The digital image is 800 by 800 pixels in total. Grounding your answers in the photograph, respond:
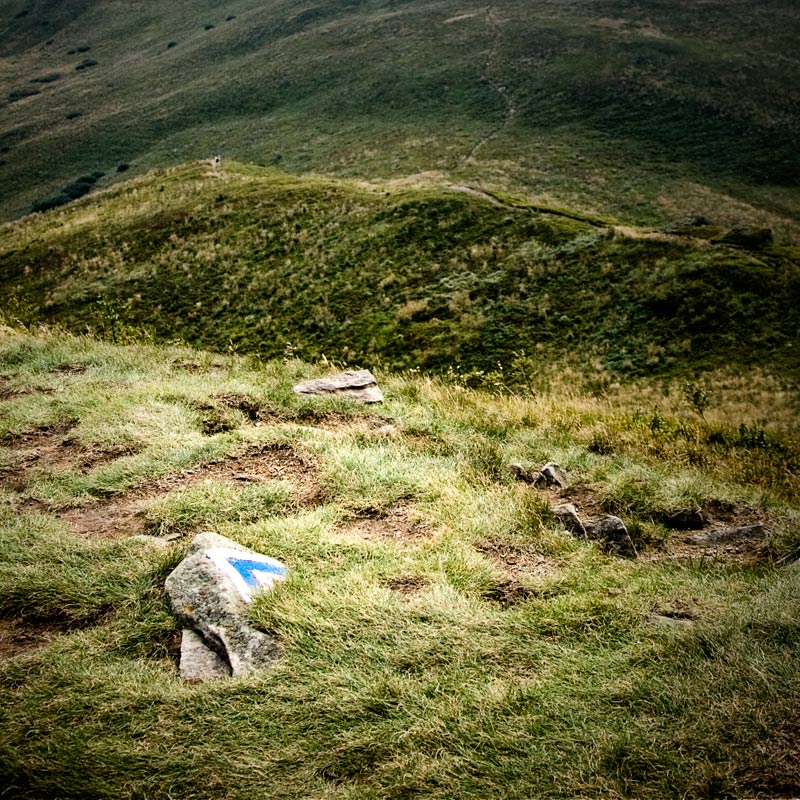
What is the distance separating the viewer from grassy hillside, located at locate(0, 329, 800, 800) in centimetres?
294

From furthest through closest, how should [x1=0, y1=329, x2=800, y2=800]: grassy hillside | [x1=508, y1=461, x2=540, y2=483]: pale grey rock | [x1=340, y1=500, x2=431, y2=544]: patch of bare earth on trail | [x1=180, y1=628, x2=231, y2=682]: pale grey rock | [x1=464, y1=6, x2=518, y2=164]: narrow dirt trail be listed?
[x1=464, y1=6, x2=518, y2=164]: narrow dirt trail
[x1=508, y1=461, x2=540, y2=483]: pale grey rock
[x1=340, y1=500, x2=431, y2=544]: patch of bare earth on trail
[x1=180, y1=628, x2=231, y2=682]: pale grey rock
[x1=0, y1=329, x2=800, y2=800]: grassy hillside

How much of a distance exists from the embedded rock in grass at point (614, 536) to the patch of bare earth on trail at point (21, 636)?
15.3ft

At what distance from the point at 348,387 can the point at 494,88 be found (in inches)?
2713

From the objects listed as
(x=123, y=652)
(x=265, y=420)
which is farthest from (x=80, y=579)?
(x=265, y=420)

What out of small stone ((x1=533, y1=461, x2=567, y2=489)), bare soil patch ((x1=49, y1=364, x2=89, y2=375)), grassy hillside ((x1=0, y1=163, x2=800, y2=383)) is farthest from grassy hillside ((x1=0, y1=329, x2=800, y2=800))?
grassy hillside ((x1=0, y1=163, x2=800, y2=383))

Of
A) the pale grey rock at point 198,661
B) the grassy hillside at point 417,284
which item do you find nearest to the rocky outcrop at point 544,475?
the pale grey rock at point 198,661

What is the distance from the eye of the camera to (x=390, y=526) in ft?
17.3

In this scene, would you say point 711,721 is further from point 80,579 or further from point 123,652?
point 80,579

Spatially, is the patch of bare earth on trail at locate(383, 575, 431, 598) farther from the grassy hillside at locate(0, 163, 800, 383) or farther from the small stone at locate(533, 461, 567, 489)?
the grassy hillside at locate(0, 163, 800, 383)

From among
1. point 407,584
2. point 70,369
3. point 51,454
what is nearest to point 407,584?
point 407,584

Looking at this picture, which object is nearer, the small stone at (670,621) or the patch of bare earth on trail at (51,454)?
the small stone at (670,621)

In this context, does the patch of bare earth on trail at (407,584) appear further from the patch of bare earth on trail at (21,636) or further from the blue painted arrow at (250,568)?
the patch of bare earth on trail at (21,636)

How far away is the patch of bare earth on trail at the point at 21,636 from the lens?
3789 millimetres

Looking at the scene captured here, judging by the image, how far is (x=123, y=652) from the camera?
3781 millimetres
